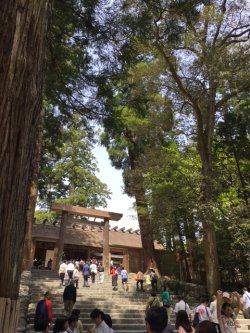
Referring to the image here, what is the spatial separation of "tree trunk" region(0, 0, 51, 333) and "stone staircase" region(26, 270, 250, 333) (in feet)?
27.2

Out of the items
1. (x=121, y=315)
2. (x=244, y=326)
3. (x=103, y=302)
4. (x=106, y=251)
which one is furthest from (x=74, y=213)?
(x=244, y=326)

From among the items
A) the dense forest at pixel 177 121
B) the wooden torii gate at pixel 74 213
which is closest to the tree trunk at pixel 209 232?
the dense forest at pixel 177 121

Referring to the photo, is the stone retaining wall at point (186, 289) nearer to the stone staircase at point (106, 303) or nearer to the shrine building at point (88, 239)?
the stone staircase at point (106, 303)

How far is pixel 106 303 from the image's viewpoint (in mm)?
12594

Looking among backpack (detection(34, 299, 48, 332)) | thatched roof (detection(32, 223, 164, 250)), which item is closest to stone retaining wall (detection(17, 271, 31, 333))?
backpack (detection(34, 299, 48, 332))

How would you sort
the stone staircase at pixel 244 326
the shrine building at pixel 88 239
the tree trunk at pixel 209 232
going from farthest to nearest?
the shrine building at pixel 88 239
the tree trunk at pixel 209 232
the stone staircase at pixel 244 326

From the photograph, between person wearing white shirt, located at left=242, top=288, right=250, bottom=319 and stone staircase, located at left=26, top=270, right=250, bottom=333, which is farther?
person wearing white shirt, located at left=242, top=288, right=250, bottom=319

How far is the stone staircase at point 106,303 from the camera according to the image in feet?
35.0

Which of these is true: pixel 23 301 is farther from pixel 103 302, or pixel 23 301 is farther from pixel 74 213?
pixel 74 213

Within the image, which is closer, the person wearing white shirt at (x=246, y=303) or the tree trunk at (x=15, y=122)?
the tree trunk at (x=15, y=122)

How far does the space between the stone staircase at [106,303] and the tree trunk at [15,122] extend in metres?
8.29

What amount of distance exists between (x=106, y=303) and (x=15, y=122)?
11.8m

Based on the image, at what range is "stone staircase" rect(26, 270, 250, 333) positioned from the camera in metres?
10.7

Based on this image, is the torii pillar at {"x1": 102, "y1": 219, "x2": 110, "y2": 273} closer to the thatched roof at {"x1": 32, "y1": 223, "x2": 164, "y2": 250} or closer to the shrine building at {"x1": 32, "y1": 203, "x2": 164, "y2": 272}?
the shrine building at {"x1": 32, "y1": 203, "x2": 164, "y2": 272}
